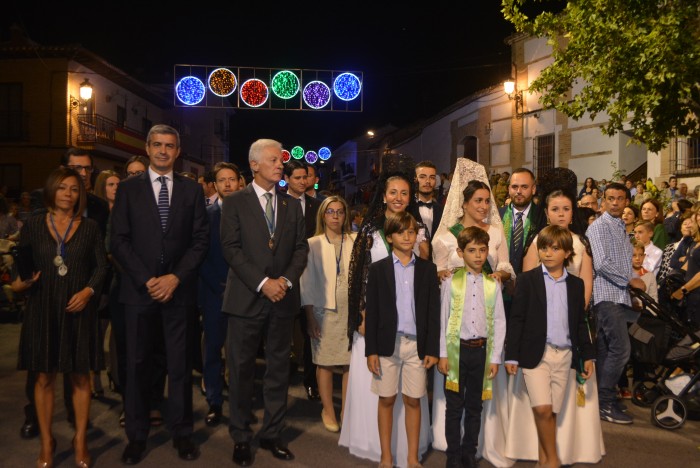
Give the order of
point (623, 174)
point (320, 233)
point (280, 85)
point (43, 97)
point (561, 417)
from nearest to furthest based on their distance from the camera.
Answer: point (561, 417) < point (320, 233) < point (280, 85) < point (623, 174) < point (43, 97)

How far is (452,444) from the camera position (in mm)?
4605

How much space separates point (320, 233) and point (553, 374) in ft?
8.14

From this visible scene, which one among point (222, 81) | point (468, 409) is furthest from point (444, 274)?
point (222, 81)

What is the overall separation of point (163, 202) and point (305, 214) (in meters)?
2.35

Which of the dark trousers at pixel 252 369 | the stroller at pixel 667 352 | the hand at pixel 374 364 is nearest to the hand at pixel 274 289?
the dark trousers at pixel 252 369

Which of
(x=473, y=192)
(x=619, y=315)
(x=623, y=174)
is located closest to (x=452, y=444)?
(x=473, y=192)

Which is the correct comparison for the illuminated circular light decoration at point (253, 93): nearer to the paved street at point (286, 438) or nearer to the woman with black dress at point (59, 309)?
the paved street at point (286, 438)

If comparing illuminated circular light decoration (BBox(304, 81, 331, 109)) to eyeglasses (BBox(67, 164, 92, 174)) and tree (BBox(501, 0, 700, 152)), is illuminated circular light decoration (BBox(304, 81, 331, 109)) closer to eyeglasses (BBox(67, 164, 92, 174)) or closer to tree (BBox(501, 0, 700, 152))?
tree (BBox(501, 0, 700, 152))

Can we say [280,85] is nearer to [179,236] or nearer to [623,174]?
[623,174]

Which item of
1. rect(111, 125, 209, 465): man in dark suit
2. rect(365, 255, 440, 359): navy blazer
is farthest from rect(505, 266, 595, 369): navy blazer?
rect(111, 125, 209, 465): man in dark suit

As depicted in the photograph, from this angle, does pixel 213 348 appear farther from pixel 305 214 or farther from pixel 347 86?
pixel 347 86

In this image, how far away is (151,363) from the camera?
16.3 feet

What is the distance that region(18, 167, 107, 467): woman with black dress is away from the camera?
4.65 meters

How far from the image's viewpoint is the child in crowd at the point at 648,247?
8203mm
